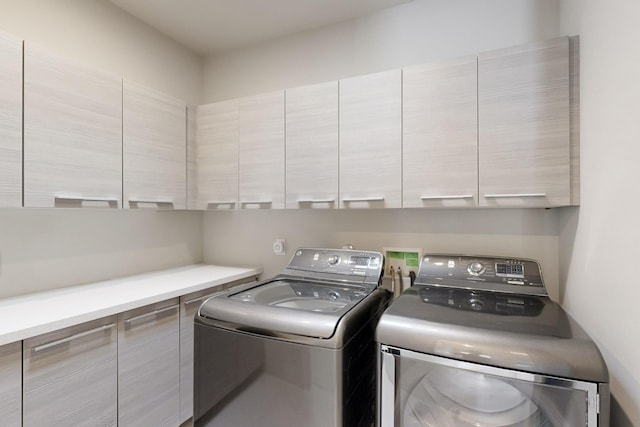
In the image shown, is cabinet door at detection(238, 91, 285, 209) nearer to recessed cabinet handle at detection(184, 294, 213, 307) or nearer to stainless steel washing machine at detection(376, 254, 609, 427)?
recessed cabinet handle at detection(184, 294, 213, 307)

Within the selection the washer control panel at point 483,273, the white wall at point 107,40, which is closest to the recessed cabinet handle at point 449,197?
the washer control panel at point 483,273

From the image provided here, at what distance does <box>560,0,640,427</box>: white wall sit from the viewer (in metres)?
0.91

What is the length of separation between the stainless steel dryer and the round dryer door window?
0.28 metres

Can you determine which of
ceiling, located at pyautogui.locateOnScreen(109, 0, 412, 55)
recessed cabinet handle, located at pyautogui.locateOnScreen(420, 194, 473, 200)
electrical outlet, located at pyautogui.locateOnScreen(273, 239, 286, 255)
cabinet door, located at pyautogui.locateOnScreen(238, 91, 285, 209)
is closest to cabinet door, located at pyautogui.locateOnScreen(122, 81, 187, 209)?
cabinet door, located at pyautogui.locateOnScreen(238, 91, 285, 209)

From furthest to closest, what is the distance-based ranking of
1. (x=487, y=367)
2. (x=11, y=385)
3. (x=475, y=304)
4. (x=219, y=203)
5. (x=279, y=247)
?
1. (x=279, y=247)
2. (x=219, y=203)
3. (x=475, y=304)
4. (x=11, y=385)
5. (x=487, y=367)

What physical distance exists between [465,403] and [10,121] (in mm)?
2108

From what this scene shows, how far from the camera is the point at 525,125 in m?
1.43

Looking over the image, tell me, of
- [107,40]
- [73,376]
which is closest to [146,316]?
[73,376]

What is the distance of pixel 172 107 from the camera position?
2098 millimetres

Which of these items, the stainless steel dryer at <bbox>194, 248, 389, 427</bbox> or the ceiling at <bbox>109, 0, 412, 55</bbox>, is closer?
the stainless steel dryer at <bbox>194, 248, 389, 427</bbox>

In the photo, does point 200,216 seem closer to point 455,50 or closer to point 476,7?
point 455,50

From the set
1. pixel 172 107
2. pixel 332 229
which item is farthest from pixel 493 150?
pixel 172 107

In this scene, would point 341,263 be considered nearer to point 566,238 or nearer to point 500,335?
point 500,335

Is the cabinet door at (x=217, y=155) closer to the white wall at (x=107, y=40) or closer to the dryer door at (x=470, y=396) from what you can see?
the white wall at (x=107, y=40)
